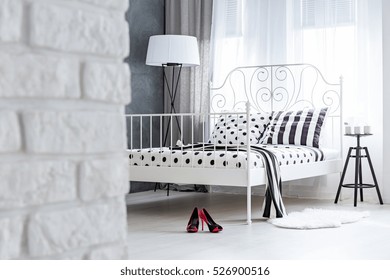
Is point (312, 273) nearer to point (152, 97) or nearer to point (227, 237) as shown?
point (227, 237)

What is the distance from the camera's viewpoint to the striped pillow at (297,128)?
5.18 meters

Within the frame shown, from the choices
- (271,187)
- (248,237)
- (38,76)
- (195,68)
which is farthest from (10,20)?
(195,68)

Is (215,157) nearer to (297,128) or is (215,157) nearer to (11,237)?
(297,128)

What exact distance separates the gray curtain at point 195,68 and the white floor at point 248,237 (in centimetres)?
126

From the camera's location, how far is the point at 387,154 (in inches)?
199

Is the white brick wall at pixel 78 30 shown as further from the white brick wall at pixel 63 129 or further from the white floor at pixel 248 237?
the white floor at pixel 248 237

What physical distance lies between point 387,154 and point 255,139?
43.1 inches

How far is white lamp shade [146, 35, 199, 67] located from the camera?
5547 mm

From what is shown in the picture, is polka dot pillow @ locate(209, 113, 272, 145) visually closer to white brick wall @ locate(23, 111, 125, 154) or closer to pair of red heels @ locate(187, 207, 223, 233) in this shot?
pair of red heels @ locate(187, 207, 223, 233)

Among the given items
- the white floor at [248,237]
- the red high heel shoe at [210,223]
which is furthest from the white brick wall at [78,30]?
the red high heel shoe at [210,223]

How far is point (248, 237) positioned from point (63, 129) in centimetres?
297

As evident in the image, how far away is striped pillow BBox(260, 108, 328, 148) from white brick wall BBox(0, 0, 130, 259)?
449 centimetres

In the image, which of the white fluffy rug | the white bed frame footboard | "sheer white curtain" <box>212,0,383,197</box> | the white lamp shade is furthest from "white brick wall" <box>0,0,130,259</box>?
the white lamp shade

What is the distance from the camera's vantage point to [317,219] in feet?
13.6
